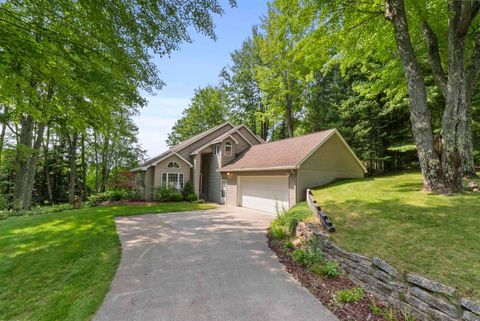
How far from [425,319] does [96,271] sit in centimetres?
628

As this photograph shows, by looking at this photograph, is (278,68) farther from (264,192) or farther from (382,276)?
(382,276)

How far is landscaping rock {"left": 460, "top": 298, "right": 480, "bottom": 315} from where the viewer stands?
3.01 metres

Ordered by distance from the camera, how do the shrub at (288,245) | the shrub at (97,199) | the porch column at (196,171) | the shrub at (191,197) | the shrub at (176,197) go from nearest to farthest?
the shrub at (288,245) → the shrub at (97,199) → the shrub at (176,197) → the shrub at (191,197) → the porch column at (196,171)

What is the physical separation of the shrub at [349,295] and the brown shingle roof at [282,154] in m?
7.34

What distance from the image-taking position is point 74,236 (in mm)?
7605

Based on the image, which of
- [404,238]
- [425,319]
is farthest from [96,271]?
[404,238]

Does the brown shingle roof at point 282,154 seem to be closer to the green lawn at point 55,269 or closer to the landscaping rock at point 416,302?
the landscaping rock at point 416,302

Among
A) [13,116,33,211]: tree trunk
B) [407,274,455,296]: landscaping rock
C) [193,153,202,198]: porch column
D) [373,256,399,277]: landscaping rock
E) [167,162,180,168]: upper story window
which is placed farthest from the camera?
[193,153,202,198]: porch column

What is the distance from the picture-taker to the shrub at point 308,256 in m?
5.57

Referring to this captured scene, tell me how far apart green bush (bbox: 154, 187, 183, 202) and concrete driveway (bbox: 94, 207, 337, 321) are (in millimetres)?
9931

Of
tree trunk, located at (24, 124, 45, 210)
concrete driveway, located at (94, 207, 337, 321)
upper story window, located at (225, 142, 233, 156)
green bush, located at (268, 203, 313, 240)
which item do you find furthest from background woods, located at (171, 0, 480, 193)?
tree trunk, located at (24, 124, 45, 210)

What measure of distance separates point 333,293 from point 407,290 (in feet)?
4.04

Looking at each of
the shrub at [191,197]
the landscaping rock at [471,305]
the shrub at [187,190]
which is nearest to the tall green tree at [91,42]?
the landscaping rock at [471,305]

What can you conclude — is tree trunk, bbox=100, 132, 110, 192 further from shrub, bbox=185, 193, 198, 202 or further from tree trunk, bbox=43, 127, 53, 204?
shrub, bbox=185, 193, 198, 202
